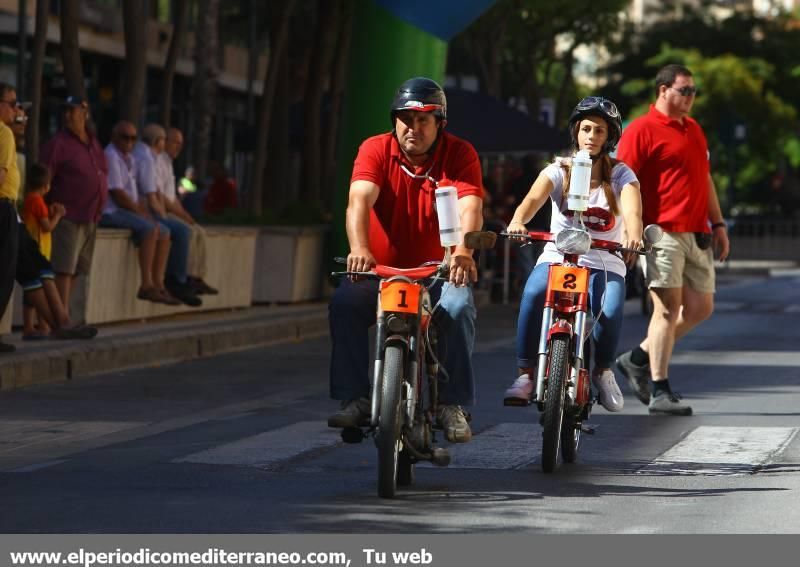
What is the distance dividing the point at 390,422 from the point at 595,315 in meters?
2.08

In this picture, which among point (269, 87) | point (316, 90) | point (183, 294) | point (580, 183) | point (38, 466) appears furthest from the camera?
point (316, 90)

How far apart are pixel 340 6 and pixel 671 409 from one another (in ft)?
70.4

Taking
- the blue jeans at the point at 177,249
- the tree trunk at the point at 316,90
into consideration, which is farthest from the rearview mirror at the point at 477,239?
the tree trunk at the point at 316,90

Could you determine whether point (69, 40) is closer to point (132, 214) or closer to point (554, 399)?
→ point (132, 214)

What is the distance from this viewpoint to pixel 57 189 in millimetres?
16594

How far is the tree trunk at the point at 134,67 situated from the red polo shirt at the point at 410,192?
12359 millimetres

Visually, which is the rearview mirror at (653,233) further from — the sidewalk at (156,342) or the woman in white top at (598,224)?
Answer: the sidewalk at (156,342)

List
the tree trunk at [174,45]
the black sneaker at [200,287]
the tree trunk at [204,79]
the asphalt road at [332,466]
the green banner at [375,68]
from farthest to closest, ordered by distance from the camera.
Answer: the tree trunk at [204,79]
the tree trunk at [174,45]
the green banner at [375,68]
the black sneaker at [200,287]
the asphalt road at [332,466]

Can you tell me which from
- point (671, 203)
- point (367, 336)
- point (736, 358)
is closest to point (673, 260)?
point (671, 203)

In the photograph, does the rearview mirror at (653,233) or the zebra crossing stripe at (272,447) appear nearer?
the rearview mirror at (653,233)

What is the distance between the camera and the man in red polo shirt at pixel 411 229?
8.90m

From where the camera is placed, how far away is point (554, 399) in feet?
30.2

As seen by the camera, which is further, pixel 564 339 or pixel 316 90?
pixel 316 90

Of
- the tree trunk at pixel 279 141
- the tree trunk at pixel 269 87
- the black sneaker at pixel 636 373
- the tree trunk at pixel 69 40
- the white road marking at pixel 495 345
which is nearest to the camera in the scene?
the black sneaker at pixel 636 373
